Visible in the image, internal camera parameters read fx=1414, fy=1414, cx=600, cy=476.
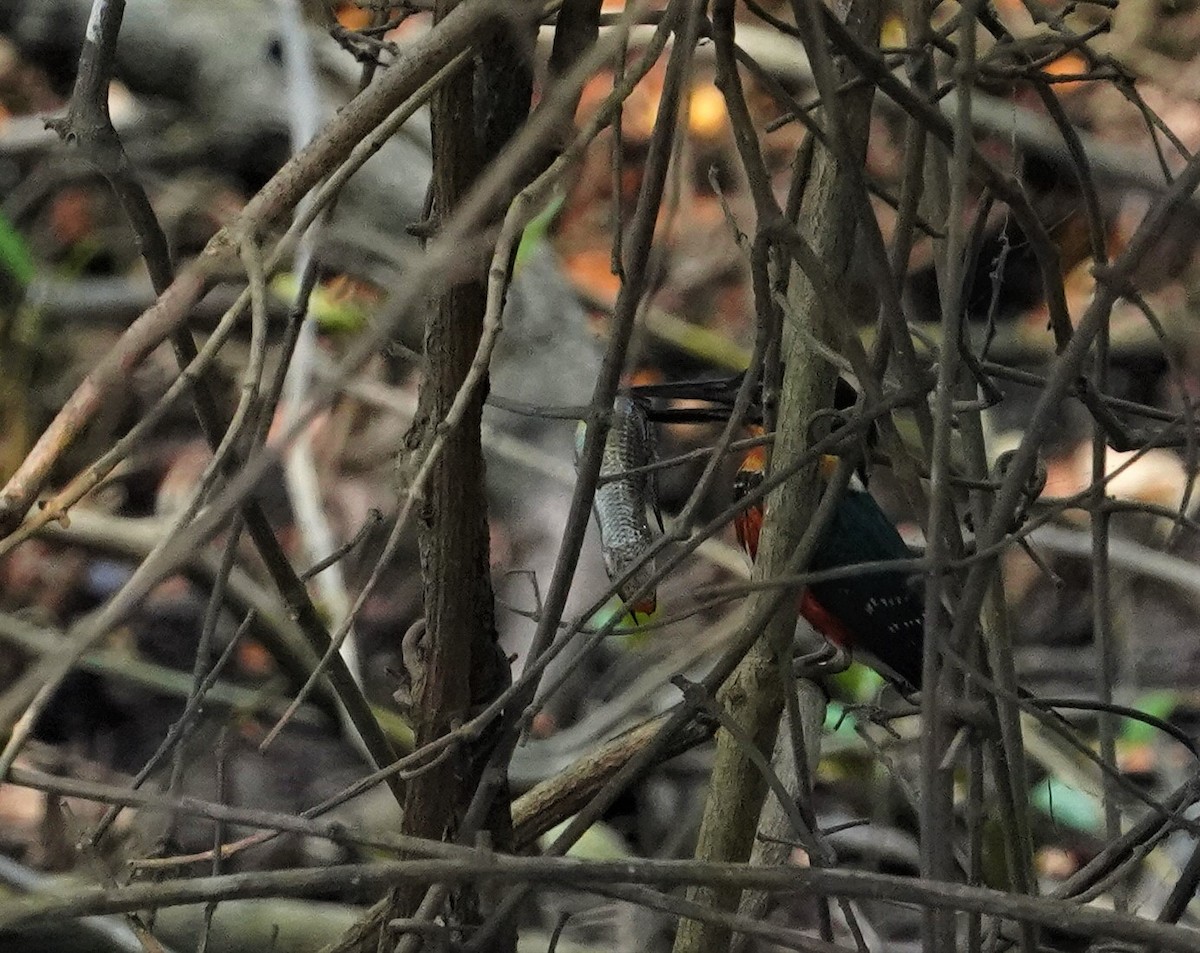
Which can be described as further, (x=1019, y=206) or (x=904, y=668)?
(x=904, y=668)

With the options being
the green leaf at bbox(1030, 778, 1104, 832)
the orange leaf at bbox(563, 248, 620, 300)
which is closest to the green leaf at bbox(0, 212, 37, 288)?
the orange leaf at bbox(563, 248, 620, 300)

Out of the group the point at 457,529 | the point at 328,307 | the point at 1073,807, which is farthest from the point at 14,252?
the point at 1073,807

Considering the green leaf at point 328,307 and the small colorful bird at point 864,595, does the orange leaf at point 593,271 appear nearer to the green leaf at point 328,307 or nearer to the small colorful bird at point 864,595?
the green leaf at point 328,307

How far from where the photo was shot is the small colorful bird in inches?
88.8

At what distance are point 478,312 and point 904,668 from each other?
1514 mm

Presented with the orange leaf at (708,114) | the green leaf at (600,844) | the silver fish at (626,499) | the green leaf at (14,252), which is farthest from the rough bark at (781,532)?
the orange leaf at (708,114)

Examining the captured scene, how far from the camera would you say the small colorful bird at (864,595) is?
7.40 feet

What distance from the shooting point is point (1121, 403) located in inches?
54.6

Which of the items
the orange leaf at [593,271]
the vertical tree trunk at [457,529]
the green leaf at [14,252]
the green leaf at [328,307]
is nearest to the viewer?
the vertical tree trunk at [457,529]

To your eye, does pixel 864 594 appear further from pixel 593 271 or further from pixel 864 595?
pixel 593 271

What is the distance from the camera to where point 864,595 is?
2.35 m

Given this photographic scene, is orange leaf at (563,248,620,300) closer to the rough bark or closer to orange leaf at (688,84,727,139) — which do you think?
orange leaf at (688,84,727,139)

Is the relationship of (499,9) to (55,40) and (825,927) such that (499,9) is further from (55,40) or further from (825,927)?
(55,40)

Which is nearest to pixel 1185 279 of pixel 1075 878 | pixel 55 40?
pixel 1075 878
